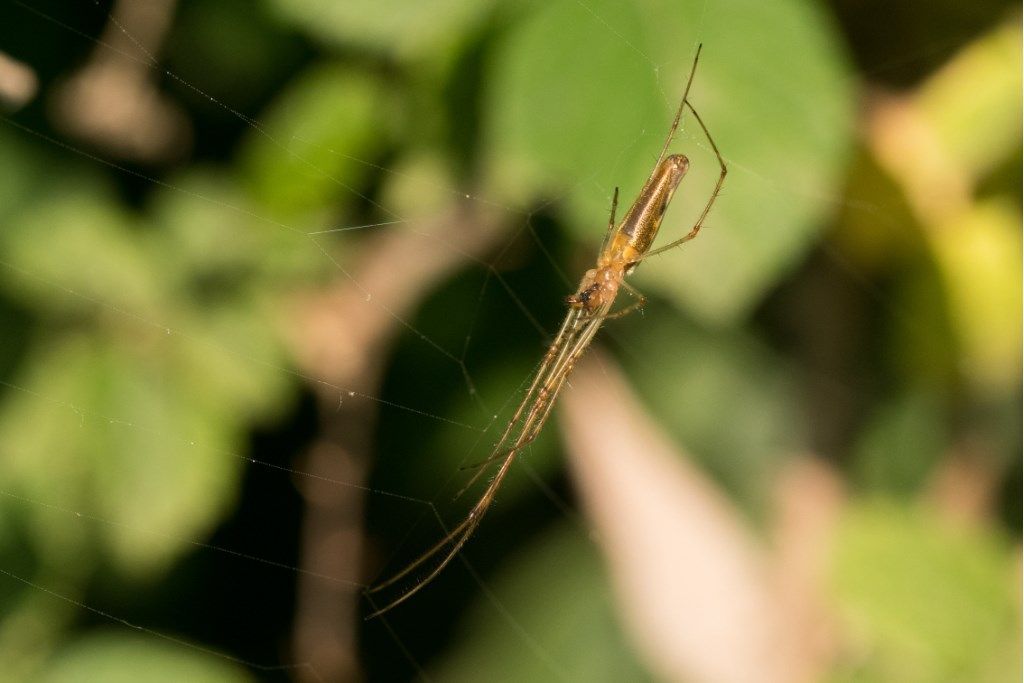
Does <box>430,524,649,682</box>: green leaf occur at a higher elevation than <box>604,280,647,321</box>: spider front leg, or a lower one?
lower

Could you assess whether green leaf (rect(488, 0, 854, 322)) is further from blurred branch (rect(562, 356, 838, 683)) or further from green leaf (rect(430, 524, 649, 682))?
green leaf (rect(430, 524, 649, 682))

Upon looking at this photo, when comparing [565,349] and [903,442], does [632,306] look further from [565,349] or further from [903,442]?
[903,442]

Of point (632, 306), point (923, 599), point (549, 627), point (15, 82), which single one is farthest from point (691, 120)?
point (549, 627)

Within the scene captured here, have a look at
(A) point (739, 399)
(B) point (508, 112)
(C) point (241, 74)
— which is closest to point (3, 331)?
(C) point (241, 74)

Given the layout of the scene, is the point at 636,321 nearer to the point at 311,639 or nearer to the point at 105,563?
the point at 311,639

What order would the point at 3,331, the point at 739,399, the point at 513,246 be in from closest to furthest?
the point at 3,331, the point at 513,246, the point at 739,399

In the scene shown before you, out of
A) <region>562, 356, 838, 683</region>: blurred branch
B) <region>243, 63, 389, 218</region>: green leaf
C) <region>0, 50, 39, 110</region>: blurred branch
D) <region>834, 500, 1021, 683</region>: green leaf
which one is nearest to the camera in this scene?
<region>0, 50, 39, 110</region>: blurred branch

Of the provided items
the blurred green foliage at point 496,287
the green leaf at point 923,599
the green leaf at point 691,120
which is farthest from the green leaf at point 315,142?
the green leaf at point 923,599

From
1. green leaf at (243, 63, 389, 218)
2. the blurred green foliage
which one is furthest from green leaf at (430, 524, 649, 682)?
green leaf at (243, 63, 389, 218)
